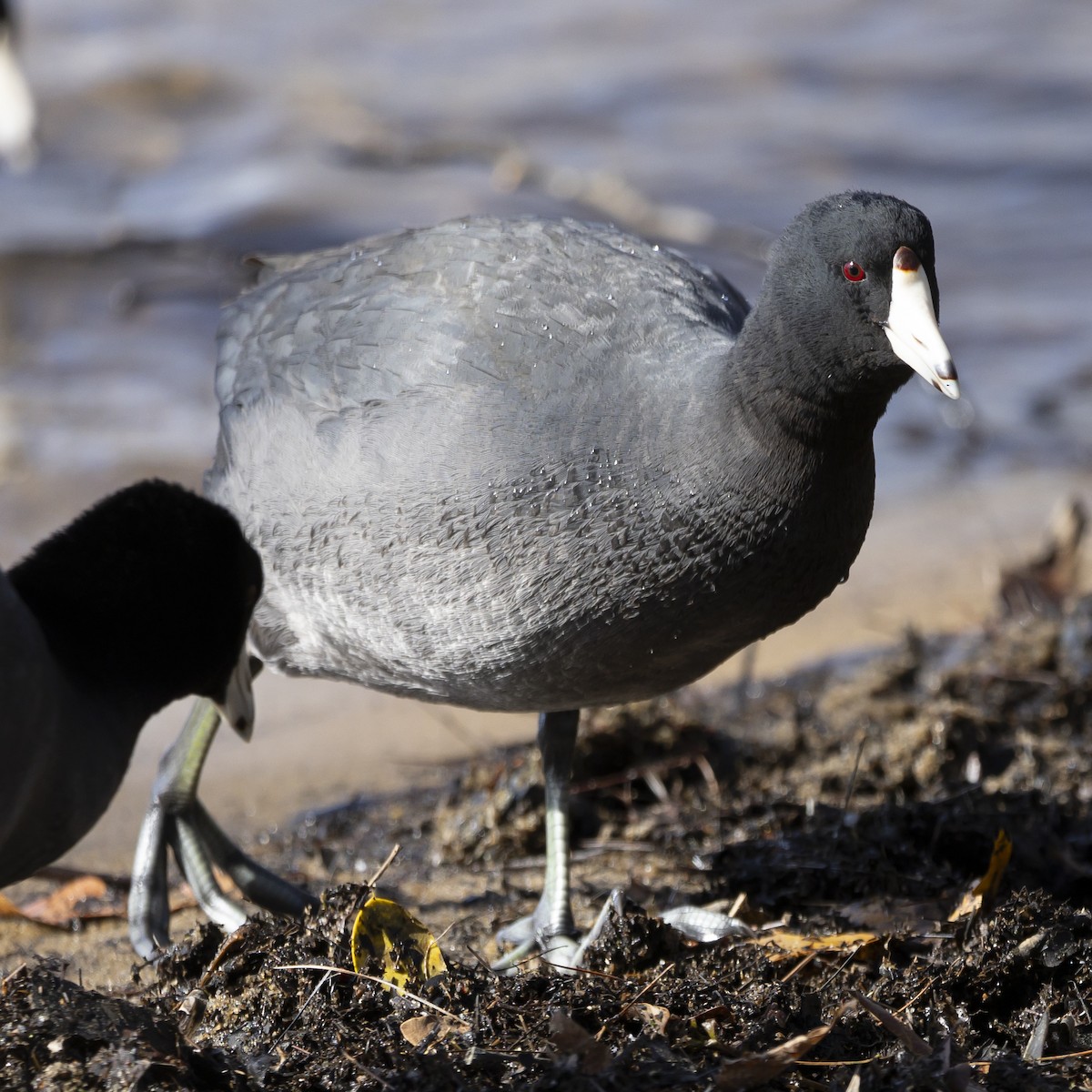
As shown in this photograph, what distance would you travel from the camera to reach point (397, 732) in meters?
5.44

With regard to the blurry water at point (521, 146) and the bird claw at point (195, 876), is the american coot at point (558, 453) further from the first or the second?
the blurry water at point (521, 146)

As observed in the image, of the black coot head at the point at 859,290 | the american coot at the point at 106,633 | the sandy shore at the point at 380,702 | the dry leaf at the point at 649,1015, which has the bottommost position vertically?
the sandy shore at the point at 380,702

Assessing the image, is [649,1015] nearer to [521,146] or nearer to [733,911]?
[733,911]

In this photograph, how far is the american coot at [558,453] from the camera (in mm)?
3295

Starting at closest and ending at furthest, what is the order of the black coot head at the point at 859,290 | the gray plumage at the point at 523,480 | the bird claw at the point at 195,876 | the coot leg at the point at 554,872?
1. the black coot head at the point at 859,290
2. the gray plumage at the point at 523,480
3. the coot leg at the point at 554,872
4. the bird claw at the point at 195,876

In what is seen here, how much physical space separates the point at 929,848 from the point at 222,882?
190 cm

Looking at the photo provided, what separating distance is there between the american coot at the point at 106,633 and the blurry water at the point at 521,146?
3807 millimetres

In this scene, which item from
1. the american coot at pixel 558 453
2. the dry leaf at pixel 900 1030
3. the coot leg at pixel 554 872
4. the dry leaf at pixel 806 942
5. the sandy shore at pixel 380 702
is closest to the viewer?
the dry leaf at pixel 900 1030

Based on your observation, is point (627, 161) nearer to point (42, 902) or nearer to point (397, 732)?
point (397, 732)

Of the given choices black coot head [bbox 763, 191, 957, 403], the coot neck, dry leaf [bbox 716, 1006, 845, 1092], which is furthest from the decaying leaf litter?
black coot head [bbox 763, 191, 957, 403]

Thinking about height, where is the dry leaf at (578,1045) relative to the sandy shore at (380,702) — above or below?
above

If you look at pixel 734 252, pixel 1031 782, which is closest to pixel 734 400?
pixel 1031 782

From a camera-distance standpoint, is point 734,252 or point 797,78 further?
point 797,78

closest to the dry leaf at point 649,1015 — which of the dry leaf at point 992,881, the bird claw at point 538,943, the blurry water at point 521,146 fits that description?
the bird claw at point 538,943
